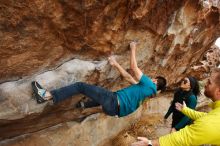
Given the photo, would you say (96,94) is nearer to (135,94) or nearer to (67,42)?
(135,94)

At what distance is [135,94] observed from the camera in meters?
5.29

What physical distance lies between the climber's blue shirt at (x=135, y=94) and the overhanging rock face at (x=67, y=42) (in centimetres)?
90

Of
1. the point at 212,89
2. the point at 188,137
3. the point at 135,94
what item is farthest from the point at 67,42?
the point at 188,137

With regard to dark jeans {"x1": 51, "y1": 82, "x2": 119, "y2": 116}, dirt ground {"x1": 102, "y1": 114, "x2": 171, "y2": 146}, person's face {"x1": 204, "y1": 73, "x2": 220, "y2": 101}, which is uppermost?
person's face {"x1": 204, "y1": 73, "x2": 220, "y2": 101}

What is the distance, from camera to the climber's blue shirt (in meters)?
5.21

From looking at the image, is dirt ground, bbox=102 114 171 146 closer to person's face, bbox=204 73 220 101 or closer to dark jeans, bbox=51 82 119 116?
dark jeans, bbox=51 82 119 116

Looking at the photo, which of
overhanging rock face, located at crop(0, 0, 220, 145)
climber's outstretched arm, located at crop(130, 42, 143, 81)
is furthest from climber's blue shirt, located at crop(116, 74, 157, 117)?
overhanging rock face, located at crop(0, 0, 220, 145)

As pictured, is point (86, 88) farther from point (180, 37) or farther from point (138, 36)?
point (180, 37)

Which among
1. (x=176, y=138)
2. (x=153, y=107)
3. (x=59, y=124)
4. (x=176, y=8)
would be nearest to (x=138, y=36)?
(x=176, y=8)

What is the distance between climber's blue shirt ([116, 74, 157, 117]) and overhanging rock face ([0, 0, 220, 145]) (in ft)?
2.96

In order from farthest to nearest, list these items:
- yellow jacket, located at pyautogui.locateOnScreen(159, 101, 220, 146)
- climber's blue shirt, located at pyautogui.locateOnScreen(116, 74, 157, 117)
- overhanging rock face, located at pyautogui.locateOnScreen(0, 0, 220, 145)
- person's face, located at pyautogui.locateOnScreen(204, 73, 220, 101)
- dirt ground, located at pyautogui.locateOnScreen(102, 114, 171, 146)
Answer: dirt ground, located at pyautogui.locateOnScreen(102, 114, 171, 146) < climber's blue shirt, located at pyautogui.locateOnScreen(116, 74, 157, 117) < overhanging rock face, located at pyautogui.locateOnScreen(0, 0, 220, 145) < person's face, located at pyautogui.locateOnScreen(204, 73, 220, 101) < yellow jacket, located at pyautogui.locateOnScreen(159, 101, 220, 146)

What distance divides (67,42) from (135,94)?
55.5 inches

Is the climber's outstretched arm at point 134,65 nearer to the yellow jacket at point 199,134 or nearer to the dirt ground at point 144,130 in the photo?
the yellow jacket at point 199,134

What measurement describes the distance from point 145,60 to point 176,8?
4.60 ft
